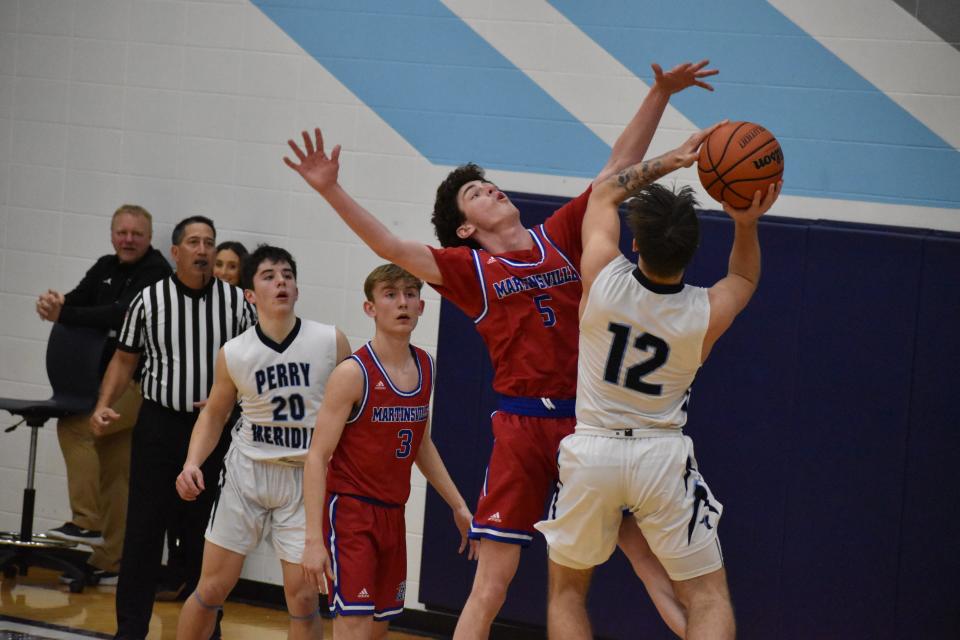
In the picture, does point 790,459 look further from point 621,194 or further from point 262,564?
point 262,564

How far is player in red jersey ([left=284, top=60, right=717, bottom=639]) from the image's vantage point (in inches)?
177

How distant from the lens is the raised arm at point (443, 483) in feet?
16.8

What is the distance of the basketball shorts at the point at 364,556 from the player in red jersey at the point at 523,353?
19.2 inches

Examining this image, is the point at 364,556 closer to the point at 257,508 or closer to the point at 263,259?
the point at 257,508

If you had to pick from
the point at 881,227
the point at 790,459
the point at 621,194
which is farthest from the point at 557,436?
the point at 881,227

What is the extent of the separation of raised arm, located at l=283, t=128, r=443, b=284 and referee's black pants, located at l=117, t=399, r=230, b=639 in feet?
7.49

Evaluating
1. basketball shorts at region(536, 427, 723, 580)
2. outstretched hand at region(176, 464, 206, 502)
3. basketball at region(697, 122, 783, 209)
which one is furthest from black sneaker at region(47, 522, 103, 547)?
basketball at region(697, 122, 783, 209)

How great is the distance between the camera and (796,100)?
21.2 feet

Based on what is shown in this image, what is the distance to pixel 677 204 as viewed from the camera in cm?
407

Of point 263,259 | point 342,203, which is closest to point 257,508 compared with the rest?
point 263,259

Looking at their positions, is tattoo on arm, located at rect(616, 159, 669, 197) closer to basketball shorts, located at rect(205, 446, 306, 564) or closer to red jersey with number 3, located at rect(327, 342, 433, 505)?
red jersey with number 3, located at rect(327, 342, 433, 505)

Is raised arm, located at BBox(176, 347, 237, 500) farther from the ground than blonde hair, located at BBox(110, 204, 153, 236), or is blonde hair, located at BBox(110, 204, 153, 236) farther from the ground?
blonde hair, located at BBox(110, 204, 153, 236)

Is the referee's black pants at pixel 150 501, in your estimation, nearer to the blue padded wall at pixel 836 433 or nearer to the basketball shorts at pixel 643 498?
the blue padded wall at pixel 836 433

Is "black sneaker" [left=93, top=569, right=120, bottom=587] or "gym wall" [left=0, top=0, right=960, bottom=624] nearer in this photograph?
"gym wall" [left=0, top=0, right=960, bottom=624]
